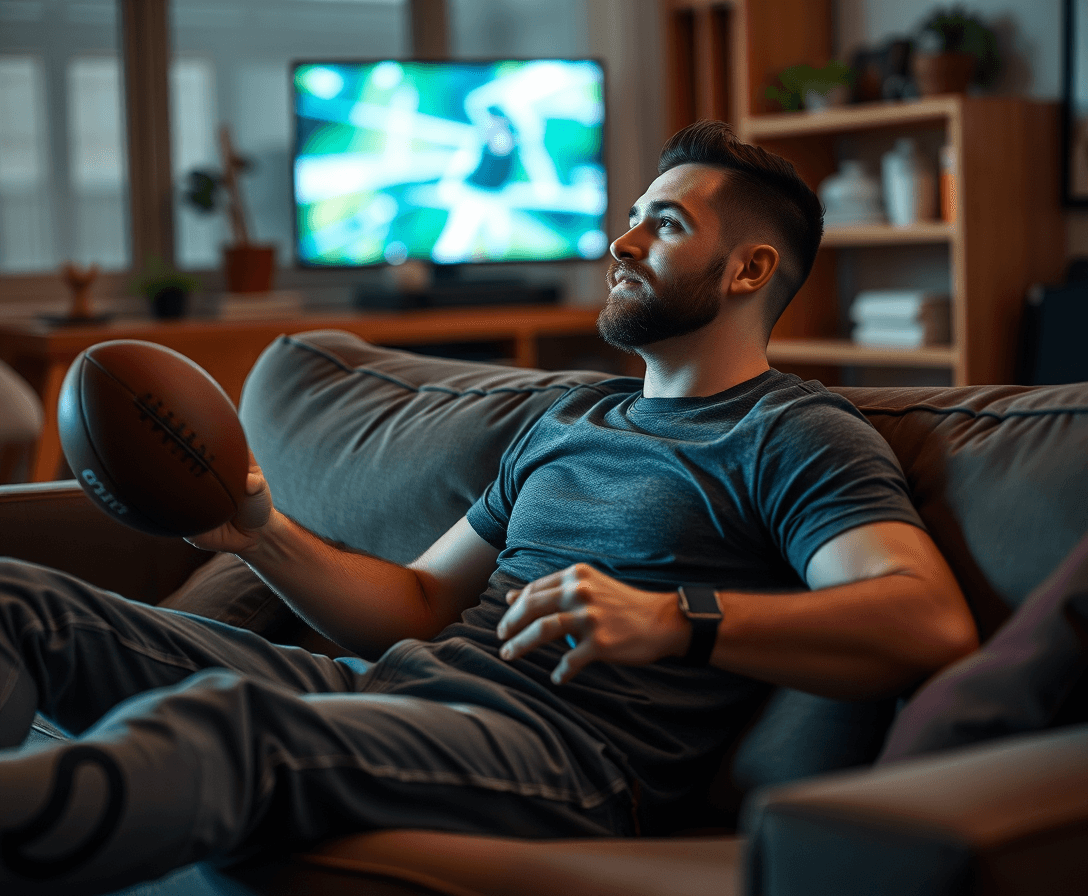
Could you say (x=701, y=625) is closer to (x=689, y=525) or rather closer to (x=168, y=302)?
(x=689, y=525)

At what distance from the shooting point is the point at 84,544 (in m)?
1.92

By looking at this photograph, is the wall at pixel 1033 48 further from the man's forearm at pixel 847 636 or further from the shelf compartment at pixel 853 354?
the man's forearm at pixel 847 636

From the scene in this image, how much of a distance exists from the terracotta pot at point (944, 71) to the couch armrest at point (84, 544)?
243cm

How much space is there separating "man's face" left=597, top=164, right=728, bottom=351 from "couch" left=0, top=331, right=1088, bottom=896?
22cm

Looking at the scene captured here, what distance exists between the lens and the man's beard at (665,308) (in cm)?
152

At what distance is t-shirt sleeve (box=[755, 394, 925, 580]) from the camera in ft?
4.04

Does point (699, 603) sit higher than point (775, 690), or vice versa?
point (699, 603)

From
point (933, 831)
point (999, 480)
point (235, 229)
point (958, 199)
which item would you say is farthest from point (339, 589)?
point (235, 229)

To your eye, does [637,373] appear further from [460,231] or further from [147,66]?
[147,66]

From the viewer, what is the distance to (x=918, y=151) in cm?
371

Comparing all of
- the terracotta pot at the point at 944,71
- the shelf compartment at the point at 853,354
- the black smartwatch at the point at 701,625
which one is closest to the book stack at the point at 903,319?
the shelf compartment at the point at 853,354

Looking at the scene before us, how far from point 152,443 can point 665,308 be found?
0.60 m

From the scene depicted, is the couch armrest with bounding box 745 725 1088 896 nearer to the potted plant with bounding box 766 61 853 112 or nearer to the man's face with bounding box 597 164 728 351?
the man's face with bounding box 597 164 728 351

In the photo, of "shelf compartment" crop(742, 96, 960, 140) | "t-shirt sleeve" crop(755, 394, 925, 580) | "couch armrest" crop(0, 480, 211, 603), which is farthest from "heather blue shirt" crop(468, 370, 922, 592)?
"shelf compartment" crop(742, 96, 960, 140)
